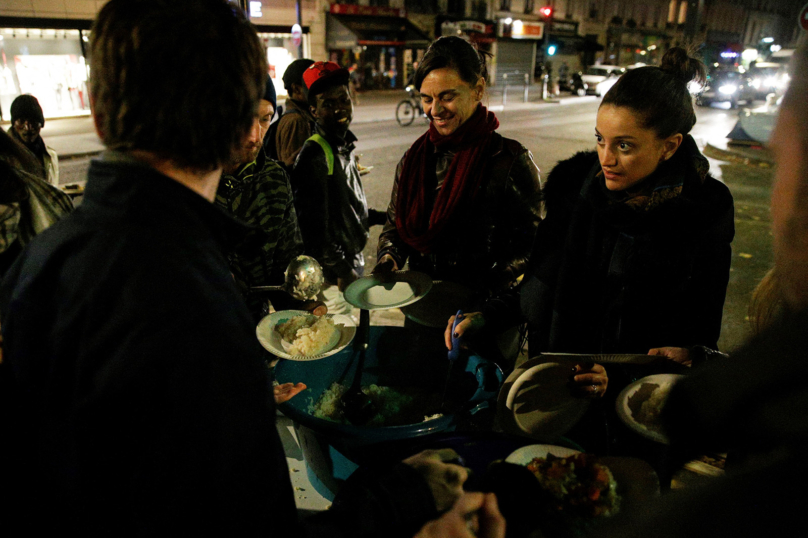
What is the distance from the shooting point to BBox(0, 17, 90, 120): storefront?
14.6 metres

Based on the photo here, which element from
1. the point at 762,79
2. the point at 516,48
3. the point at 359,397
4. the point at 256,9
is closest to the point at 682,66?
the point at 359,397

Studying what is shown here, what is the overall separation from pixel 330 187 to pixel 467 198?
94 centimetres

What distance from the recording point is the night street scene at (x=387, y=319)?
676mm

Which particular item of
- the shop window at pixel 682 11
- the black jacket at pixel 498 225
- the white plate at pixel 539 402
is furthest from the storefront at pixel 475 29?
the white plate at pixel 539 402

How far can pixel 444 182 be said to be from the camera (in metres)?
2.32

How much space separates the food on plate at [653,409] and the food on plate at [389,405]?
2.74ft

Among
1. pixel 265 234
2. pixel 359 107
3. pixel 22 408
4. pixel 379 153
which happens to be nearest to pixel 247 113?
pixel 22 408

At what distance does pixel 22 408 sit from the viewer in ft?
3.00

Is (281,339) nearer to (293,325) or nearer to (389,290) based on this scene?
(293,325)

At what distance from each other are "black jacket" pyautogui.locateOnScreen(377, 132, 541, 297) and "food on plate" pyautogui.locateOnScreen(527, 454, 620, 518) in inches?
40.5

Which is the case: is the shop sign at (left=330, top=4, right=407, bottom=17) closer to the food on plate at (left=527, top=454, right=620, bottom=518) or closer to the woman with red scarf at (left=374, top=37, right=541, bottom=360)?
the woman with red scarf at (left=374, top=37, right=541, bottom=360)

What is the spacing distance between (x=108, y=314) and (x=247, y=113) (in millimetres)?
399

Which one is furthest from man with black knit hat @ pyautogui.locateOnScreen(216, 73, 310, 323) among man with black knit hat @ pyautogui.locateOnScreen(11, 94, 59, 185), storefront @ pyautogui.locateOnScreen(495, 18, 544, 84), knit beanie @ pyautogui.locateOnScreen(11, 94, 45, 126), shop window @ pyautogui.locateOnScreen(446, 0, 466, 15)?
storefront @ pyautogui.locateOnScreen(495, 18, 544, 84)

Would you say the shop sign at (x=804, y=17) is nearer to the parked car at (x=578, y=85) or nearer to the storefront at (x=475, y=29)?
the parked car at (x=578, y=85)
